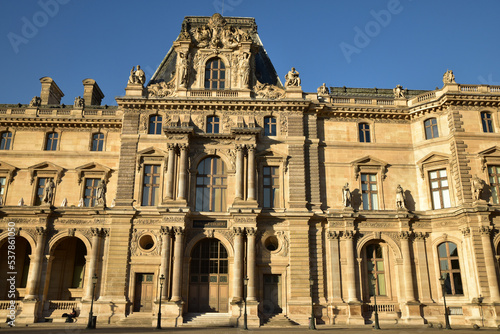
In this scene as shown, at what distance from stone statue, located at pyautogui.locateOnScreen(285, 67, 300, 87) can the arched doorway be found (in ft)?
48.3

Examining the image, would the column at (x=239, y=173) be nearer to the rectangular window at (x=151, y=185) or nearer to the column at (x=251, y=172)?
the column at (x=251, y=172)

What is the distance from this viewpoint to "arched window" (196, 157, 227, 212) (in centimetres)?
3484

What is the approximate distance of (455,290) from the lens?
109ft

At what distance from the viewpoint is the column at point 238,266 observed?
31.7 m

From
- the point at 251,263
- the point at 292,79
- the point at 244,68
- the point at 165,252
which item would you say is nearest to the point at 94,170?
the point at 165,252

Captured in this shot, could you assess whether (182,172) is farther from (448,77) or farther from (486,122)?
(486,122)

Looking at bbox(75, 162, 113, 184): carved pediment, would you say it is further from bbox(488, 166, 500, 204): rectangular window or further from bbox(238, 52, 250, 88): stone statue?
bbox(488, 166, 500, 204): rectangular window

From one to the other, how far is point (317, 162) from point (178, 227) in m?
12.5

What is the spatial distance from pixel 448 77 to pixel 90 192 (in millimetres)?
32225

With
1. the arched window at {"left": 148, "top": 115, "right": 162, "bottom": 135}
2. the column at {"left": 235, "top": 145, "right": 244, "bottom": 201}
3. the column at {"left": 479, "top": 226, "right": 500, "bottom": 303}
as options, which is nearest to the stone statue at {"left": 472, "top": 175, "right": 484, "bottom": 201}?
the column at {"left": 479, "top": 226, "right": 500, "bottom": 303}

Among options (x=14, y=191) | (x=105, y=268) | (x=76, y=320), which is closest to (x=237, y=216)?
(x=105, y=268)

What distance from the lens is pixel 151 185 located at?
3528 centimetres

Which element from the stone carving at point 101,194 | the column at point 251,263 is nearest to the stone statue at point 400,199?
Result: the column at point 251,263

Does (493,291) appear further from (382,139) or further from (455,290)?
(382,139)
